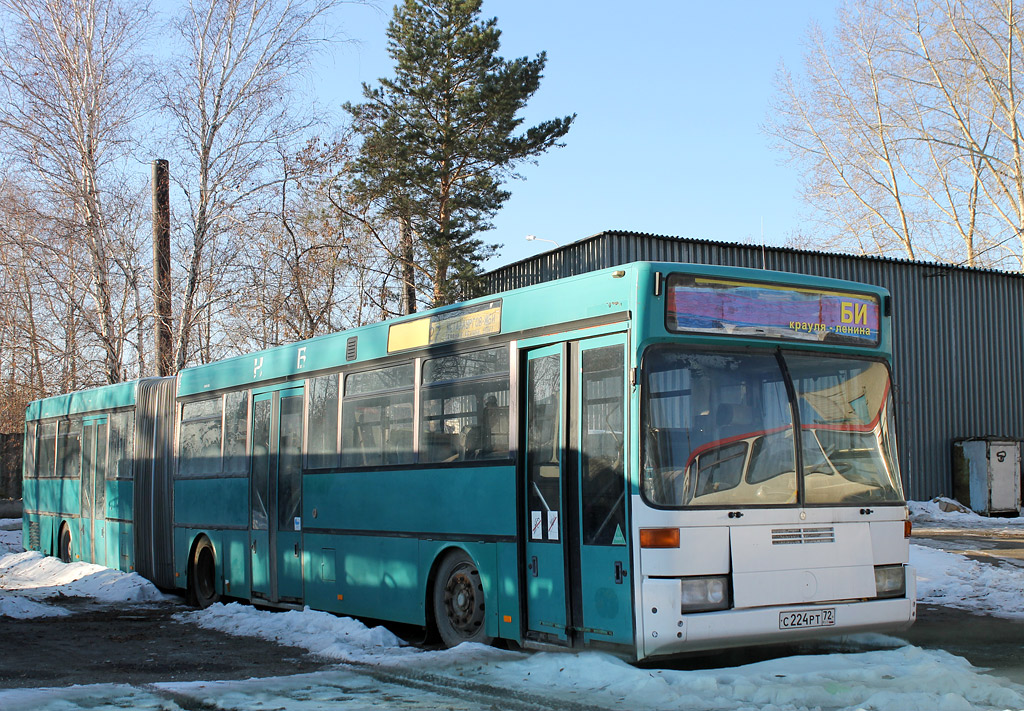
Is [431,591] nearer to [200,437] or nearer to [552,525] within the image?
[552,525]

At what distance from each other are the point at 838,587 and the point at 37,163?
24.5m

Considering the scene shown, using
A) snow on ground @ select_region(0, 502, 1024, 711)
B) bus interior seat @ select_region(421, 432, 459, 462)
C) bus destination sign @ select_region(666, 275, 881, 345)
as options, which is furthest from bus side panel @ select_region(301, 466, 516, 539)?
bus destination sign @ select_region(666, 275, 881, 345)

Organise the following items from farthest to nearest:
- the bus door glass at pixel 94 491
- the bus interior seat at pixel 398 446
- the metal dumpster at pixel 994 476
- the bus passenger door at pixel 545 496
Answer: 1. the metal dumpster at pixel 994 476
2. the bus door glass at pixel 94 491
3. the bus interior seat at pixel 398 446
4. the bus passenger door at pixel 545 496

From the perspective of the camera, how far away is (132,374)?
1125 inches

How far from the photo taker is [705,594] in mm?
7078

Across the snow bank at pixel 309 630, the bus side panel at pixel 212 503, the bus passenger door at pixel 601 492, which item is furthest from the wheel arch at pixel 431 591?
the bus side panel at pixel 212 503

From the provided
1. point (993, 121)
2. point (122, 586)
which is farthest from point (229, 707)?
point (993, 121)

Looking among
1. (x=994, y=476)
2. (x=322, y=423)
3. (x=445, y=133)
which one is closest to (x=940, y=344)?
(x=994, y=476)

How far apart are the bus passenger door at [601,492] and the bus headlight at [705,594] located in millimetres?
381

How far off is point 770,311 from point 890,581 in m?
2.23

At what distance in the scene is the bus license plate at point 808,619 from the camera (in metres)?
7.27

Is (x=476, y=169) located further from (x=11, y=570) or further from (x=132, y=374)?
(x=11, y=570)

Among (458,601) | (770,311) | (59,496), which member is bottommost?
(458,601)

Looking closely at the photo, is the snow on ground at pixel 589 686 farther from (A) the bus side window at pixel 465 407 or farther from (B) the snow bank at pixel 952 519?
(B) the snow bank at pixel 952 519
